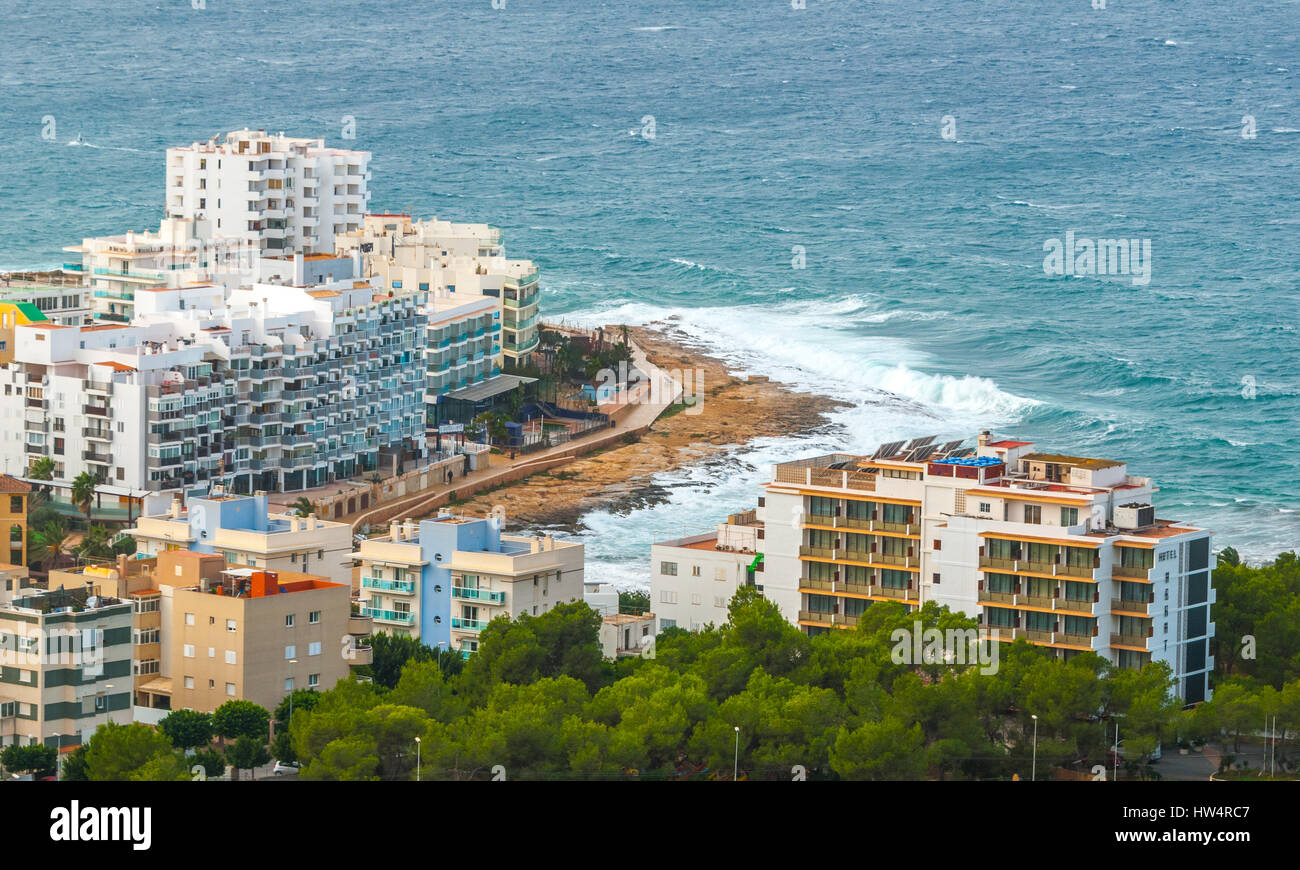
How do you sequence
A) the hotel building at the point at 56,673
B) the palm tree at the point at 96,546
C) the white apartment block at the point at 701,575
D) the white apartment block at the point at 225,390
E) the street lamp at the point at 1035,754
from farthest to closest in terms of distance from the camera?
the white apartment block at the point at 225,390
the palm tree at the point at 96,546
the white apartment block at the point at 701,575
the hotel building at the point at 56,673
the street lamp at the point at 1035,754

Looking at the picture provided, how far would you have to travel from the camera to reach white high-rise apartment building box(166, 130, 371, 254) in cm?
15312

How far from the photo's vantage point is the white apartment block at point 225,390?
11856cm

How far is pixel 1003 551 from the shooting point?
8544cm

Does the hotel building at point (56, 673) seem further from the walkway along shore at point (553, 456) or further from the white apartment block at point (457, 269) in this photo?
the white apartment block at point (457, 269)

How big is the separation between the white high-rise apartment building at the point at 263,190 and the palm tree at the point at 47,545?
144ft

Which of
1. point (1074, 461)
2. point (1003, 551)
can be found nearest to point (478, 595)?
point (1003, 551)

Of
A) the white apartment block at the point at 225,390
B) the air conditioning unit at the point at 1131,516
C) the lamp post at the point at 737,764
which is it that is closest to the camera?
the lamp post at the point at 737,764

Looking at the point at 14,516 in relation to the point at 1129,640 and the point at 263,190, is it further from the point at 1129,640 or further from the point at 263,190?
the point at 263,190

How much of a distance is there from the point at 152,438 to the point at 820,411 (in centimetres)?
4423

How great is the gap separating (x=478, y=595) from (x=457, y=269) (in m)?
63.3

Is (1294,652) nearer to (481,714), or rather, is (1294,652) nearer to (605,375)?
(481,714)

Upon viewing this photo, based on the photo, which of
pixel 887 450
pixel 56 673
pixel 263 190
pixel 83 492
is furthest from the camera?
pixel 263 190

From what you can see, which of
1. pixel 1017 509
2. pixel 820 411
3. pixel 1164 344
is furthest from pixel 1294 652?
pixel 1164 344

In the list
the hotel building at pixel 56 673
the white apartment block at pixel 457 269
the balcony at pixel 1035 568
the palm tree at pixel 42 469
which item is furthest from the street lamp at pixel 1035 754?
the white apartment block at pixel 457 269
